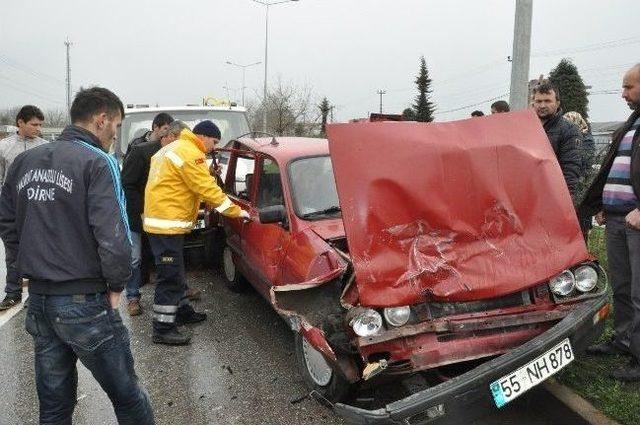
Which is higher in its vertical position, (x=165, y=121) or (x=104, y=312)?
(x=165, y=121)

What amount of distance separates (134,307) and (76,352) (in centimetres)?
316

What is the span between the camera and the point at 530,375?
276 cm

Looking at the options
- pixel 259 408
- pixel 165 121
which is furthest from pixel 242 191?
pixel 259 408

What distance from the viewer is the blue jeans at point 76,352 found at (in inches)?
98.1

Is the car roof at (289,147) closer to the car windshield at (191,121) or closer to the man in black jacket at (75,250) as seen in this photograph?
the man in black jacket at (75,250)

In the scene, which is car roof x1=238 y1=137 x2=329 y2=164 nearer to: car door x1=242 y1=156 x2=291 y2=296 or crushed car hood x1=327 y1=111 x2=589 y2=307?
car door x1=242 y1=156 x2=291 y2=296

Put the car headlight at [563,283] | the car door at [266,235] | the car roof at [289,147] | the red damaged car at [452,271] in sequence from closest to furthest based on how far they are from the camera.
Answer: the red damaged car at [452,271]
the car headlight at [563,283]
the car door at [266,235]
the car roof at [289,147]

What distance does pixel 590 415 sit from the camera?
10.3 feet

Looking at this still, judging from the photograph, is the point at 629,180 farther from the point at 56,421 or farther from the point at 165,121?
the point at 165,121

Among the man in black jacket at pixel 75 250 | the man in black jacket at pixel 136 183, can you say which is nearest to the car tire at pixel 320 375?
the man in black jacket at pixel 75 250

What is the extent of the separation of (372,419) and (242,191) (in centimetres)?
367

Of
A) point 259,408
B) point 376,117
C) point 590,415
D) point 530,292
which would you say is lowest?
point 259,408

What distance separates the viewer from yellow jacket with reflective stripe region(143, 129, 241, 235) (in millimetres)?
4547

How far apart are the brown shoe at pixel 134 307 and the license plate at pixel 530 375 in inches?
158
